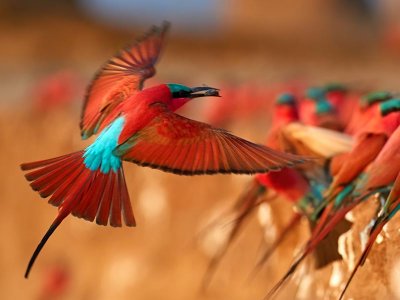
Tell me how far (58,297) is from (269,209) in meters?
4.37

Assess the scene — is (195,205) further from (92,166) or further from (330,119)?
(92,166)

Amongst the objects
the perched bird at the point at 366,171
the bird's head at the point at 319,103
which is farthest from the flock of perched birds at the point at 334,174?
the bird's head at the point at 319,103

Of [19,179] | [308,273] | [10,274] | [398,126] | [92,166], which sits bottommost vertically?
[10,274]

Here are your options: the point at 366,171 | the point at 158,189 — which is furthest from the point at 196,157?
the point at 158,189

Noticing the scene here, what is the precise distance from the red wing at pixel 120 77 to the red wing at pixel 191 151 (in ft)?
0.64

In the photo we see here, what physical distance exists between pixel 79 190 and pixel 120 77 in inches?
16.4

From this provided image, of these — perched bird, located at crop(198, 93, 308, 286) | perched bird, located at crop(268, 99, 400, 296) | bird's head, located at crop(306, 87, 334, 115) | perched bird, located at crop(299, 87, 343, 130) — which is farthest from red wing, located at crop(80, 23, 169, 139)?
bird's head, located at crop(306, 87, 334, 115)

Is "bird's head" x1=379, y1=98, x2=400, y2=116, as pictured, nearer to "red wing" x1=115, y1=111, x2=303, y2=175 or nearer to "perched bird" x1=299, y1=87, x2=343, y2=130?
"red wing" x1=115, y1=111, x2=303, y2=175

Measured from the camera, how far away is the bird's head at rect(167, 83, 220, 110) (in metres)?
1.75

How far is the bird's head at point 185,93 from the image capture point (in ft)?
5.73

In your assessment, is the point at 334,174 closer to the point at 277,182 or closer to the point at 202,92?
the point at 277,182

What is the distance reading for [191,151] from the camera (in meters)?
1.72

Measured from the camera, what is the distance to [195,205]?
19.6ft

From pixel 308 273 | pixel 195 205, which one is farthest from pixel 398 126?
pixel 195 205
